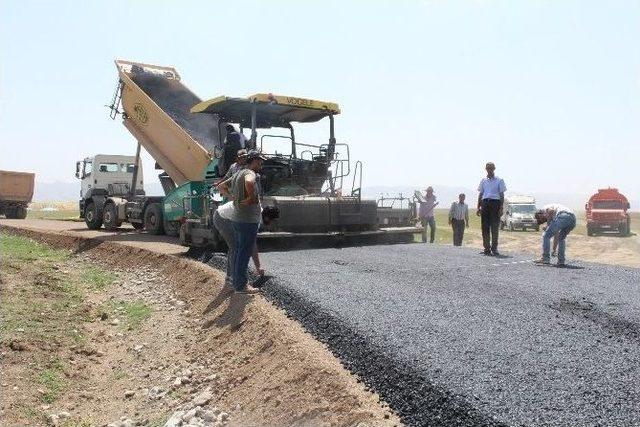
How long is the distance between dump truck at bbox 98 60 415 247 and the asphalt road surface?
1.98 metres

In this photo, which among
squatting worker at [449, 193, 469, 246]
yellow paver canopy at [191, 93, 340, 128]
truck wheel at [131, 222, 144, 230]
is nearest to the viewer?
yellow paver canopy at [191, 93, 340, 128]

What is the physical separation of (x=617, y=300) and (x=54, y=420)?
5.61m

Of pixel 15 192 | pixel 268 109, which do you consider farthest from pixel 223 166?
pixel 15 192

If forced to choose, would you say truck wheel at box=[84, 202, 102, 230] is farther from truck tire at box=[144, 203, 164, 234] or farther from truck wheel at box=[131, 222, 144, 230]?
truck tire at box=[144, 203, 164, 234]

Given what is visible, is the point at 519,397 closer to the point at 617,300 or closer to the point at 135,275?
the point at 617,300

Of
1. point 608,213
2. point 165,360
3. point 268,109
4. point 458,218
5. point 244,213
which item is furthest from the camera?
point 608,213

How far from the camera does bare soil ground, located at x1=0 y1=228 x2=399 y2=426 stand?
4223mm

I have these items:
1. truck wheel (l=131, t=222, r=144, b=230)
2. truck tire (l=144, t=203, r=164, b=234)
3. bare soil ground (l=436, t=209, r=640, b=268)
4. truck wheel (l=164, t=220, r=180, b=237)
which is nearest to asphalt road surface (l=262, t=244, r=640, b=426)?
truck wheel (l=164, t=220, r=180, b=237)

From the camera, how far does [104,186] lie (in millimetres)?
18531

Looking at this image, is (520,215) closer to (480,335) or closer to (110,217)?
(110,217)

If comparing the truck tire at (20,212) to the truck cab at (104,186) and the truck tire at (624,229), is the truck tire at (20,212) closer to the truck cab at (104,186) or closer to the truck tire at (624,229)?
the truck cab at (104,186)

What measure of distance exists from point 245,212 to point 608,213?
23442mm

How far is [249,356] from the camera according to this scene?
538 cm

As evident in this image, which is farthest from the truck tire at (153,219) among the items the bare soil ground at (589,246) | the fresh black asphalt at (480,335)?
the bare soil ground at (589,246)
